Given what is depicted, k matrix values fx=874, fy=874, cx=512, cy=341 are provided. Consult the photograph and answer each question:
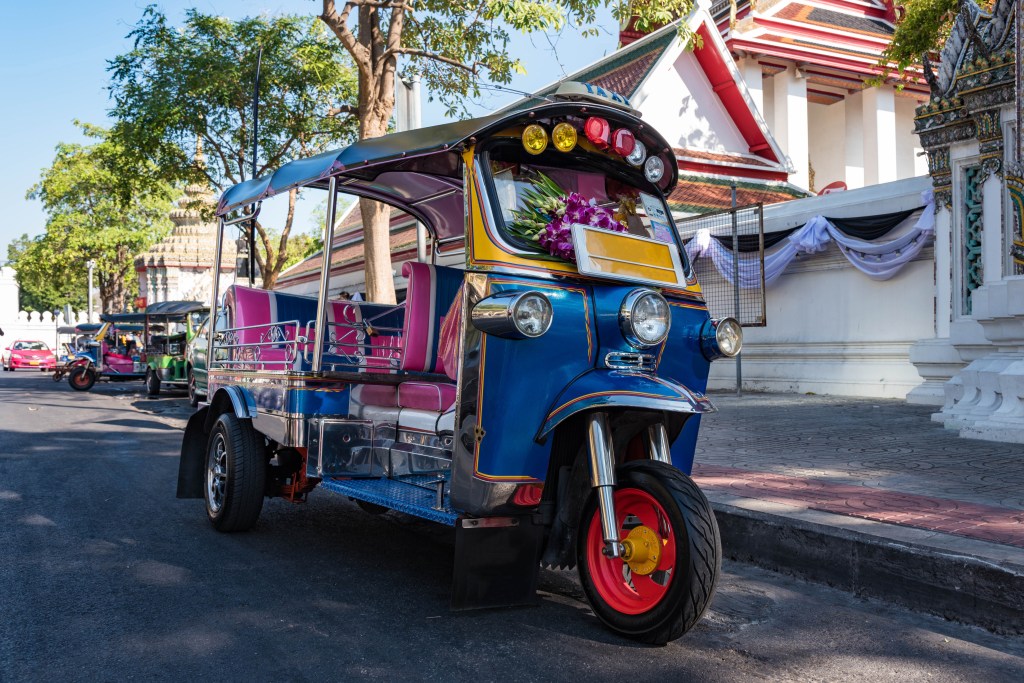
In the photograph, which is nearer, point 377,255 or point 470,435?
point 470,435

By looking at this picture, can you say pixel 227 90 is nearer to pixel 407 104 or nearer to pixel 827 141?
pixel 407 104

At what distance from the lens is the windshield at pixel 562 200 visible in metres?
3.78

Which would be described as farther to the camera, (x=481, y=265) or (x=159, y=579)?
(x=159, y=579)

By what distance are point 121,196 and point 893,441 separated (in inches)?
725

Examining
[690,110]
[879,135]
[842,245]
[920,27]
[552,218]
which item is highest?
[879,135]

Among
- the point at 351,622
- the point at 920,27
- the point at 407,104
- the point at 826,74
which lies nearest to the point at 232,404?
the point at 351,622

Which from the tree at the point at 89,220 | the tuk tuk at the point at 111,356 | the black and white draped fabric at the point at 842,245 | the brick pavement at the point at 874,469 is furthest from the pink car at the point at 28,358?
the brick pavement at the point at 874,469

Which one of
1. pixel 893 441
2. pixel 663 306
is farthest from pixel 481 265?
pixel 893 441

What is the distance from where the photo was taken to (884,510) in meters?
4.73

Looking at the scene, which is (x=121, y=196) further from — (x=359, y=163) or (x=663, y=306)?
(x=663, y=306)

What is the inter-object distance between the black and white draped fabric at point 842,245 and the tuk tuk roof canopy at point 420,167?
23.4 feet

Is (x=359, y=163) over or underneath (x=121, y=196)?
underneath

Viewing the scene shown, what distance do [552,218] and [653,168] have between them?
0.80 m

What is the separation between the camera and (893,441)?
759 cm
